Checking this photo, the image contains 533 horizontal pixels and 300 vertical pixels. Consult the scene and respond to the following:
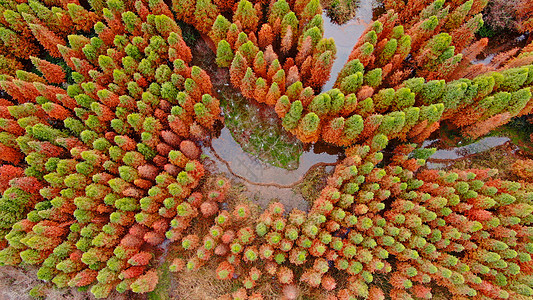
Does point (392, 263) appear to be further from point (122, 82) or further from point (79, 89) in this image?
point (79, 89)

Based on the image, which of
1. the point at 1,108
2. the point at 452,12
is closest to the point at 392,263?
the point at 452,12

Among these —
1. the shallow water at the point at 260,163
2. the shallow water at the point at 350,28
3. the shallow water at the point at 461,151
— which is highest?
the shallow water at the point at 350,28

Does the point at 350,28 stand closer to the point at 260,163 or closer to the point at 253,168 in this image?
the point at 260,163

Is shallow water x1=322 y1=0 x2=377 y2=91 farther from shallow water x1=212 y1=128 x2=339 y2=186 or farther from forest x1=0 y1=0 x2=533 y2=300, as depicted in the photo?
shallow water x1=212 y1=128 x2=339 y2=186

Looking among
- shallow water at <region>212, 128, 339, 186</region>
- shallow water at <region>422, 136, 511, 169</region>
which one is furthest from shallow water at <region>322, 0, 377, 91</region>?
shallow water at <region>422, 136, 511, 169</region>

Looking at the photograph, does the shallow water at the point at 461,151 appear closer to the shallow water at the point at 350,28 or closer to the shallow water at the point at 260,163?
the shallow water at the point at 260,163

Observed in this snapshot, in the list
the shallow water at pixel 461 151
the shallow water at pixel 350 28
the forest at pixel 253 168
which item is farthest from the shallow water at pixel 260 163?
the shallow water at pixel 350 28

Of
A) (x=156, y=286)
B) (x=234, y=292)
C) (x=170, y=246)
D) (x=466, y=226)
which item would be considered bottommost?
(x=156, y=286)

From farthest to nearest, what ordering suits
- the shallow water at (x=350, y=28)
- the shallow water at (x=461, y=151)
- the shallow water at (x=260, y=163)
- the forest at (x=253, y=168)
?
the shallow water at (x=350, y=28)
the shallow water at (x=461, y=151)
the shallow water at (x=260, y=163)
the forest at (x=253, y=168)
